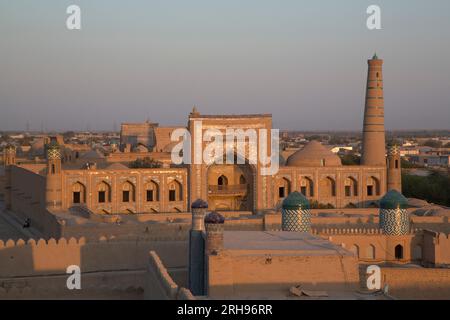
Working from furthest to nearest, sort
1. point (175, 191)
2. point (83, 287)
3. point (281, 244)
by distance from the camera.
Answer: point (175, 191) → point (83, 287) → point (281, 244)

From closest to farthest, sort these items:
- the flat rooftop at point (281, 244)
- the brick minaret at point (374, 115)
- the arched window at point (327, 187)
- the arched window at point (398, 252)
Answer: the flat rooftop at point (281, 244) < the arched window at point (398, 252) < the arched window at point (327, 187) < the brick minaret at point (374, 115)

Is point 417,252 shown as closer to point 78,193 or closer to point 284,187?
point 284,187

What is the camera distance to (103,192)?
31797mm

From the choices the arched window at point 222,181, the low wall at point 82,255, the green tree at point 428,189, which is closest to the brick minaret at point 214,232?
the low wall at point 82,255

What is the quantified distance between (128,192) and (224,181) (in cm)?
419

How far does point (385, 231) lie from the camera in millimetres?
22234

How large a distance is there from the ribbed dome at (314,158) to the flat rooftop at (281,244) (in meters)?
15.8

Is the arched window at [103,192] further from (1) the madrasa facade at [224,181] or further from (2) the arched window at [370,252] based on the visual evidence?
(2) the arched window at [370,252]

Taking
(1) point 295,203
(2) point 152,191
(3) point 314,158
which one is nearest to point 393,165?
(3) point 314,158

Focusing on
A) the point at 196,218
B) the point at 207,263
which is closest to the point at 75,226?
the point at 196,218

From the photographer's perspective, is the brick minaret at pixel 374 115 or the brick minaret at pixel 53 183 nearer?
the brick minaret at pixel 53 183

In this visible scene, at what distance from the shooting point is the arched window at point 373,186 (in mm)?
34438
